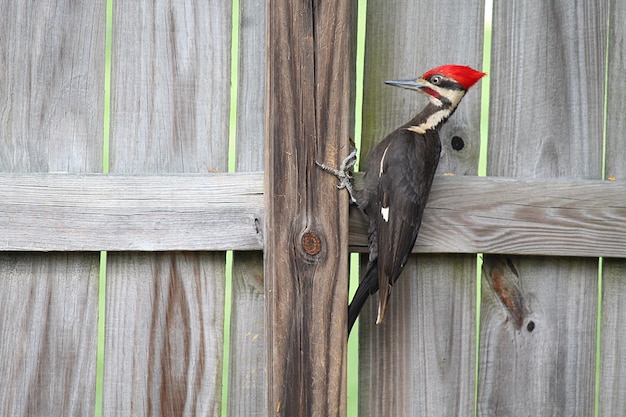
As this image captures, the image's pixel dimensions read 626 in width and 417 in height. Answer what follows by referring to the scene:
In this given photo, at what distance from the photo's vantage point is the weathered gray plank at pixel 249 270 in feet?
8.43

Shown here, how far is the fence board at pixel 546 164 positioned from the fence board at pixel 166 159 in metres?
1.00

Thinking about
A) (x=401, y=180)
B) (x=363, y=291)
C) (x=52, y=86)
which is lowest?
(x=363, y=291)

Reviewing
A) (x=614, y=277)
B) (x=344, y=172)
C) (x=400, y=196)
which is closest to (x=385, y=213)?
(x=400, y=196)

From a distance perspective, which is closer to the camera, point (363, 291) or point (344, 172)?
point (344, 172)

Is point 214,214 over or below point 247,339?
over

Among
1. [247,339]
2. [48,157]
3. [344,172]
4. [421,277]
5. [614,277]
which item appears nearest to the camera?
[344,172]

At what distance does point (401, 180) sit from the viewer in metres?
2.65

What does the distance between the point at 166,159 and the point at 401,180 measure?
811 millimetres

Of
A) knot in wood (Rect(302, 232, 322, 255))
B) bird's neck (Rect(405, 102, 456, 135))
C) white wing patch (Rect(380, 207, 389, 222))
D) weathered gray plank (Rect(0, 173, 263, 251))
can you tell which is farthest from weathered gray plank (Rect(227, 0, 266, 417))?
bird's neck (Rect(405, 102, 456, 135))

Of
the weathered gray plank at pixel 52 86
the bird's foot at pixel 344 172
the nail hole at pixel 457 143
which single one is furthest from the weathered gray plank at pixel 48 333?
the nail hole at pixel 457 143

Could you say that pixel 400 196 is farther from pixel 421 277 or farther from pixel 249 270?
pixel 249 270

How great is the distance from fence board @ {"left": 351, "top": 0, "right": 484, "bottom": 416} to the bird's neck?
0.07 meters

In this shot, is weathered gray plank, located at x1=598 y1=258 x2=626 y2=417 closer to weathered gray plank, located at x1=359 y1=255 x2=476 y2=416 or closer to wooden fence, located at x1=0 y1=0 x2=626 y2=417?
wooden fence, located at x1=0 y1=0 x2=626 y2=417

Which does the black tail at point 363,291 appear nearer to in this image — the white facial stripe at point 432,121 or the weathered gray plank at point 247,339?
the weathered gray plank at point 247,339
